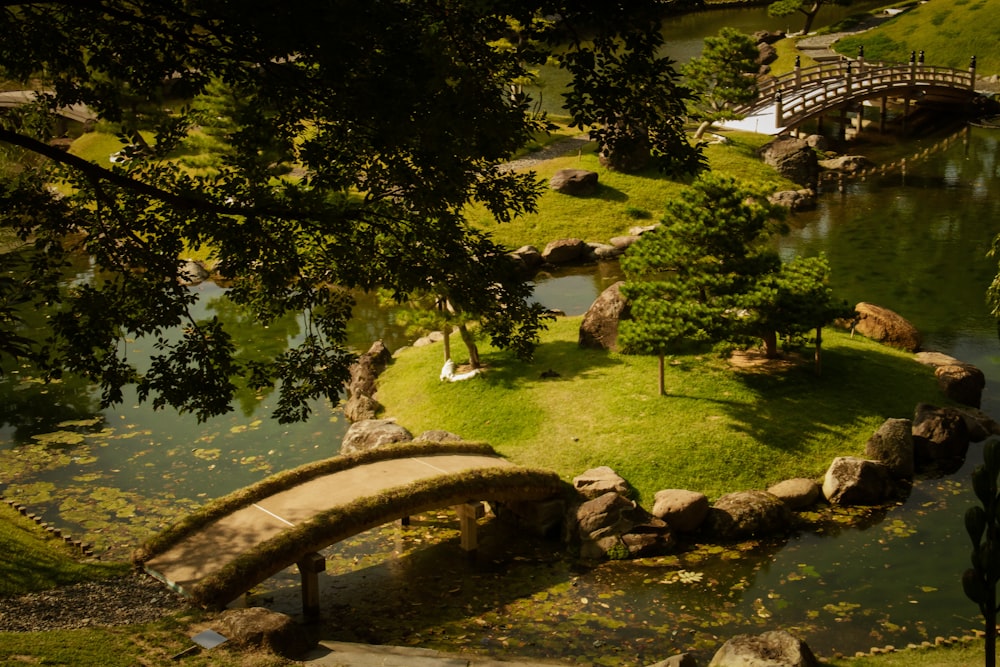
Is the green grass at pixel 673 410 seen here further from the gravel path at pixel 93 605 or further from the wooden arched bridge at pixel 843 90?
the wooden arched bridge at pixel 843 90

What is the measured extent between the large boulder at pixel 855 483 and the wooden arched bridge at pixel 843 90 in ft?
90.7

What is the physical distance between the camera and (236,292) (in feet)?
44.6

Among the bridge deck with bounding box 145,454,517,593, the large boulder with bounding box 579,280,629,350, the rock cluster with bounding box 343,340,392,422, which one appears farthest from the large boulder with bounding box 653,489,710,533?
the rock cluster with bounding box 343,340,392,422

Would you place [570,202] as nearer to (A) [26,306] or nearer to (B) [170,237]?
(A) [26,306]

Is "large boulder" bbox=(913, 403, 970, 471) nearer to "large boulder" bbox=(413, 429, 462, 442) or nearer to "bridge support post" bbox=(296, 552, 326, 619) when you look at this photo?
"large boulder" bbox=(413, 429, 462, 442)

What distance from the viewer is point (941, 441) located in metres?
19.7

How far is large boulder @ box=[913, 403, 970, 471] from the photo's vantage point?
775 inches

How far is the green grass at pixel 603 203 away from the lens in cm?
3522

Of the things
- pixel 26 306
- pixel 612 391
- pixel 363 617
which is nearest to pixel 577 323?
pixel 612 391

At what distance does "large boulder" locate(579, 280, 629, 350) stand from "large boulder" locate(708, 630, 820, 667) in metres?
10.8

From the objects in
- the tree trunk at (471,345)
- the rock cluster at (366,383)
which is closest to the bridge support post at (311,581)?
the rock cluster at (366,383)

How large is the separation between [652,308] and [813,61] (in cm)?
4555

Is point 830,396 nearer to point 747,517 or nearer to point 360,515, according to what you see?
point 747,517

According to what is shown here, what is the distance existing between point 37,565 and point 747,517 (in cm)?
1127
